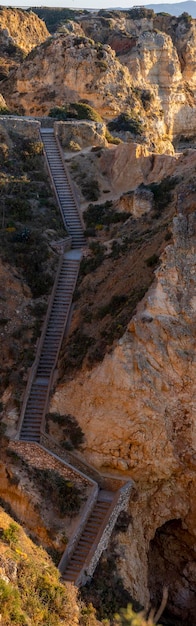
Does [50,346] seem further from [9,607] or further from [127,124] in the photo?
[127,124]

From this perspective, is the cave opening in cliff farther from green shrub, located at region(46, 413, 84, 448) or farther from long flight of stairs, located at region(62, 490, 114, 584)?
green shrub, located at region(46, 413, 84, 448)

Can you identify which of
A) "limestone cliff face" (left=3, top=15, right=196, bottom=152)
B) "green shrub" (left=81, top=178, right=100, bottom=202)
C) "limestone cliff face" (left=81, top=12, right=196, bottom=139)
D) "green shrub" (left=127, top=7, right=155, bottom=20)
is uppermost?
"green shrub" (left=127, top=7, right=155, bottom=20)

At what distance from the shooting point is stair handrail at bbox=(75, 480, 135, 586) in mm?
21453

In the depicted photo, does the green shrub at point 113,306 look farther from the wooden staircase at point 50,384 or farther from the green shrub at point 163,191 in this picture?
the green shrub at point 163,191

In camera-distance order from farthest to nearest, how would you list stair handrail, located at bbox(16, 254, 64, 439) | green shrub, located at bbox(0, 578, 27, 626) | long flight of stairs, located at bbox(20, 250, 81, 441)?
stair handrail, located at bbox(16, 254, 64, 439) → long flight of stairs, located at bbox(20, 250, 81, 441) → green shrub, located at bbox(0, 578, 27, 626)

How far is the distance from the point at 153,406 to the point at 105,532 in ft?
13.5

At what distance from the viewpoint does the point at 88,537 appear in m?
22.3

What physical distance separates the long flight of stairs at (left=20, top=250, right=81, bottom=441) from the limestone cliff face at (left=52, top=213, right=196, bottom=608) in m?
1.57

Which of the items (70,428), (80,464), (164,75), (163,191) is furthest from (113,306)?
(164,75)

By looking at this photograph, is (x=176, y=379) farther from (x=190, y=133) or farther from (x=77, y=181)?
(x=190, y=133)

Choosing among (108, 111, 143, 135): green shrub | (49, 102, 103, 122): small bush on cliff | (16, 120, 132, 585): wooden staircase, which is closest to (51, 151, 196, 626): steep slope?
(16, 120, 132, 585): wooden staircase

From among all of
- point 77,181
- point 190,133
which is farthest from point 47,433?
point 190,133

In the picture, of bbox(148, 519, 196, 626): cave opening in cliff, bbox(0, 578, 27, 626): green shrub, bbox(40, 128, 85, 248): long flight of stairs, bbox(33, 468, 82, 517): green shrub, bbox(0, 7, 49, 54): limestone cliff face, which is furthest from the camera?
bbox(0, 7, 49, 54): limestone cliff face

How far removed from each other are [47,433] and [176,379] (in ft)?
14.6
